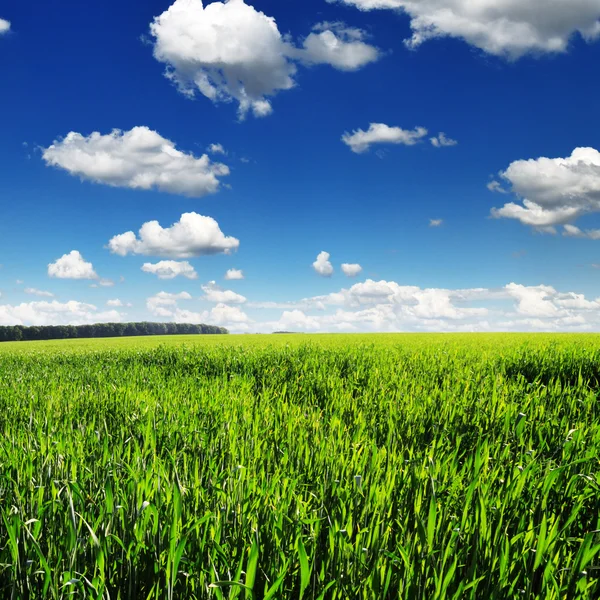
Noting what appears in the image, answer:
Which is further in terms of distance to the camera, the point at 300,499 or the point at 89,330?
the point at 89,330

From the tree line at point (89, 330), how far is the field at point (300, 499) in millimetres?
117101

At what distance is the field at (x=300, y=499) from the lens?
214 cm

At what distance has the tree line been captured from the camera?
116 m

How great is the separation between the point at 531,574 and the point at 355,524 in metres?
1.00

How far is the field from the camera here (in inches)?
84.3

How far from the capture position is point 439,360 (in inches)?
421

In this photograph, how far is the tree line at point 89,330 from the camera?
116 metres

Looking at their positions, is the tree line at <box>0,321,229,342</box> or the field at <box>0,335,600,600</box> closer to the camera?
the field at <box>0,335,600,600</box>

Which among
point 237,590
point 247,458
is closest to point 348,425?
point 247,458

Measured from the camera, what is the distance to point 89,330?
12288cm

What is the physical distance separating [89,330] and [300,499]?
132m

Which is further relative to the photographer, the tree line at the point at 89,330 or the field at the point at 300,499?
the tree line at the point at 89,330

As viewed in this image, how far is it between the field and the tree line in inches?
4610

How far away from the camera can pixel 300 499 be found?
111 inches
